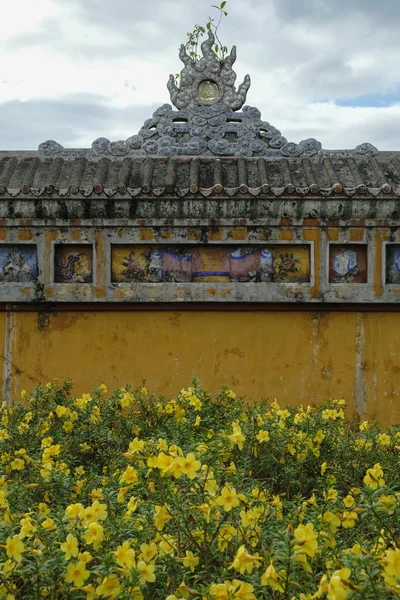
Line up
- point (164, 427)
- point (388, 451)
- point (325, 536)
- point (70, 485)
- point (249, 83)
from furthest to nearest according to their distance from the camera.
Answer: point (249, 83) < point (164, 427) < point (388, 451) < point (70, 485) < point (325, 536)

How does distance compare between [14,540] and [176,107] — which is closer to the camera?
[14,540]

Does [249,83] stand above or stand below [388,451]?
above

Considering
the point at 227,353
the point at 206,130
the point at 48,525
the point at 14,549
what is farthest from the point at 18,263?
the point at 14,549

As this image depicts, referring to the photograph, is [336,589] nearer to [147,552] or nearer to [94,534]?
[147,552]

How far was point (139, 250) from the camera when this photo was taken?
268 inches

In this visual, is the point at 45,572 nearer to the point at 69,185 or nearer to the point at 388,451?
the point at 388,451

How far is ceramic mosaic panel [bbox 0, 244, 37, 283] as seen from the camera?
685cm

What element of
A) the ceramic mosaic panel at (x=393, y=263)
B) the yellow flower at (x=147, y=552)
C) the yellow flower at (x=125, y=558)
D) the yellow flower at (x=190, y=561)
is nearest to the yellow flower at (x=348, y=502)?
the yellow flower at (x=190, y=561)

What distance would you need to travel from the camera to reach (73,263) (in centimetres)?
686

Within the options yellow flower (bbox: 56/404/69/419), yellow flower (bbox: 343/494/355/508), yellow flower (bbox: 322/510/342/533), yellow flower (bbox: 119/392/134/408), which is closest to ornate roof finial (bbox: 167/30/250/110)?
yellow flower (bbox: 119/392/134/408)

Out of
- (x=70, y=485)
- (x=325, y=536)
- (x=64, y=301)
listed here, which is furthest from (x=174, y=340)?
(x=325, y=536)

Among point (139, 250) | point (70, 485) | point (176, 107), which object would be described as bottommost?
point (70, 485)

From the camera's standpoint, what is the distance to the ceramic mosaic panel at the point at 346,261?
679cm

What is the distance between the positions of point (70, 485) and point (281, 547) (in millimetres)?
1417
